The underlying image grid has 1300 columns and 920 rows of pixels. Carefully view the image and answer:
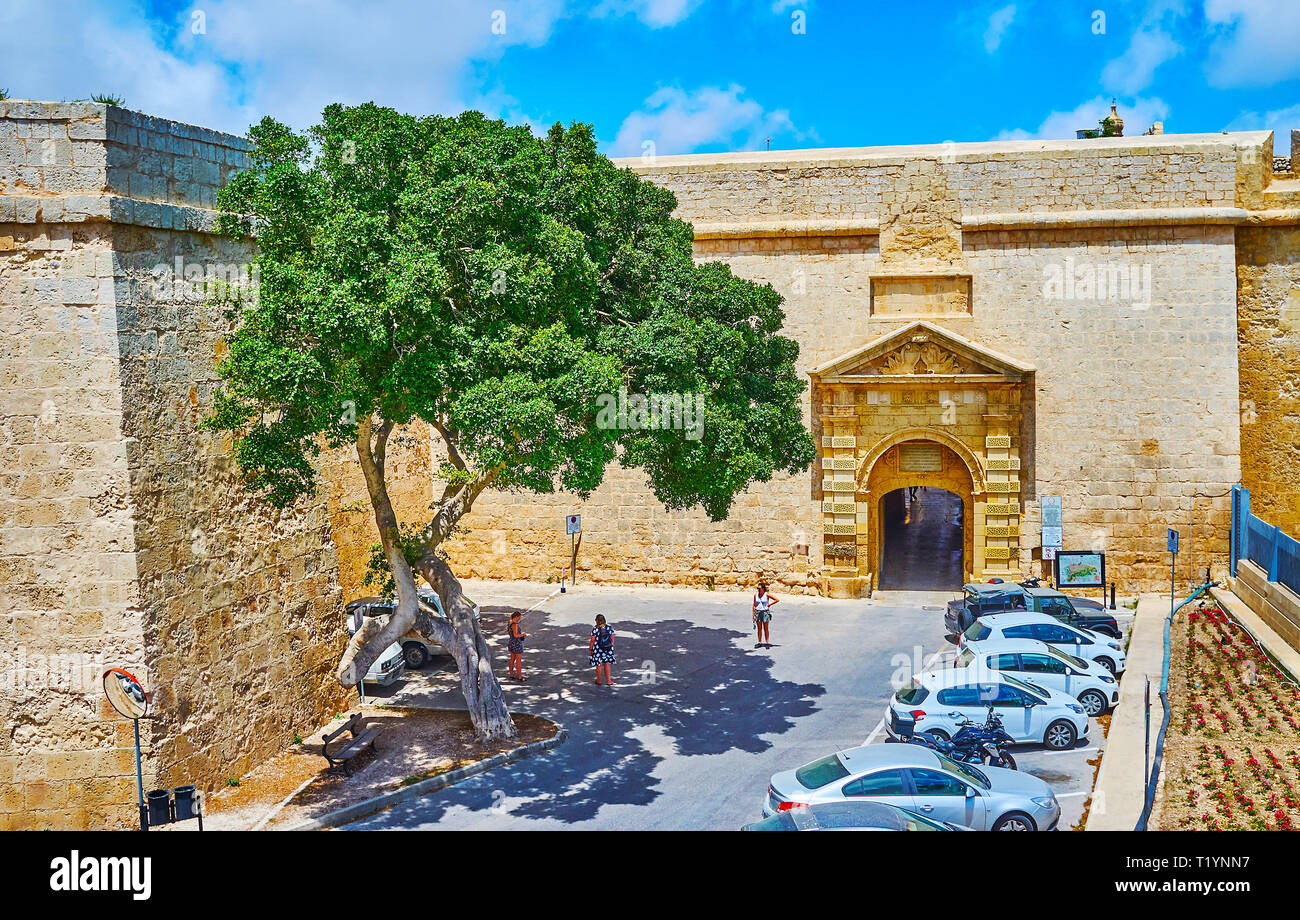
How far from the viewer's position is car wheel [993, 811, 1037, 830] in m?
12.9

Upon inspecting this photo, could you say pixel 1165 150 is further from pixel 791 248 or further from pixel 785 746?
pixel 785 746

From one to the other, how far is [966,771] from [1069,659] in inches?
214

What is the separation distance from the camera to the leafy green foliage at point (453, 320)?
14.2m

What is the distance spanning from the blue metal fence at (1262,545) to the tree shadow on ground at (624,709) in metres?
8.86

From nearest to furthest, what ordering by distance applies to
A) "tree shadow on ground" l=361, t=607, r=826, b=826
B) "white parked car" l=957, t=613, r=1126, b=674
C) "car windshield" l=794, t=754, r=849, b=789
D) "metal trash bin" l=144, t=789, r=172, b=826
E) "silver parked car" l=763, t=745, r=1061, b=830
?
"metal trash bin" l=144, t=789, r=172, b=826 < "silver parked car" l=763, t=745, r=1061, b=830 < "car windshield" l=794, t=754, r=849, b=789 < "tree shadow on ground" l=361, t=607, r=826, b=826 < "white parked car" l=957, t=613, r=1126, b=674

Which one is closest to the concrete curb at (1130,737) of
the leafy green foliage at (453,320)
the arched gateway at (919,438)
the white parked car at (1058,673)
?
the white parked car at (1058,673)

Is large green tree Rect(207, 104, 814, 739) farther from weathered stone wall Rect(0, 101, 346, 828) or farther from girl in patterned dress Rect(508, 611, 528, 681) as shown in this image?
girl in patterned dress Rect(508, 611, 528, 681)

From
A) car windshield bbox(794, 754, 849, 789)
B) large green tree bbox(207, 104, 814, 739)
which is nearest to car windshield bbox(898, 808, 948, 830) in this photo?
car windshield bbox(794, 754, 849, 789)

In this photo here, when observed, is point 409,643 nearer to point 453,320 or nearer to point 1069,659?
point 453,320

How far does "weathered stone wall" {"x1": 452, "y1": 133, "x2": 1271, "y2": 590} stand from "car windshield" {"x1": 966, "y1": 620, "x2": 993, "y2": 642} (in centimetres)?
626

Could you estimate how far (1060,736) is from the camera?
53.5ft

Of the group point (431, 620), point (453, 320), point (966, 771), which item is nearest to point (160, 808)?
point (431, 620)

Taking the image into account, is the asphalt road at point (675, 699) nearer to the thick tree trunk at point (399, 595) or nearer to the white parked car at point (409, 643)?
the white parked car at point (409, 643)
